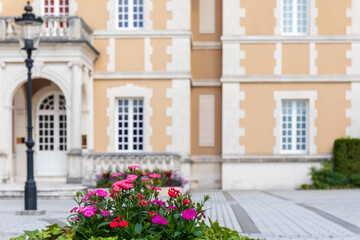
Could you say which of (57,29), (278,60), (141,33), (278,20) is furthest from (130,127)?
(278,20)

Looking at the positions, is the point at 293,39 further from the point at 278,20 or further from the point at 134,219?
the point at 134,219

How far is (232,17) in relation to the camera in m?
19.5

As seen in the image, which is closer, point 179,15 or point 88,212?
point 88,212

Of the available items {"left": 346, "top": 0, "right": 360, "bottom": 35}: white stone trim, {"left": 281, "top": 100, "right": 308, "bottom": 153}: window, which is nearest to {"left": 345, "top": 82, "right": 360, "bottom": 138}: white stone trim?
{"left": 281, "top": 100, "right": 308, "bottom": 153}: window

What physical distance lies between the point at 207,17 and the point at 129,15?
10.2 ft

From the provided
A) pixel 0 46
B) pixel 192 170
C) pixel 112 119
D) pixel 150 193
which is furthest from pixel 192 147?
pixel 150 193

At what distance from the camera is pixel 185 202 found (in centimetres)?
539

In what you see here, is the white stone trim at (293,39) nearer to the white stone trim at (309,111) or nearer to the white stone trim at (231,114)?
the white stone trim at (231,114)

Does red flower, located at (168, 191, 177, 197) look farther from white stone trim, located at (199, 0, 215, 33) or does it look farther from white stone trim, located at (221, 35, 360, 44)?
white stone trim, located at (199, 0, 215, 33)

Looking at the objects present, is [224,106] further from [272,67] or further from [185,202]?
[185,202]

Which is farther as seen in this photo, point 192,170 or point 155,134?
point 192,170

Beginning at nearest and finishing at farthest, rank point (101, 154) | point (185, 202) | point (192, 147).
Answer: point (185, 202) < point (101, 154) < point (192, 147)

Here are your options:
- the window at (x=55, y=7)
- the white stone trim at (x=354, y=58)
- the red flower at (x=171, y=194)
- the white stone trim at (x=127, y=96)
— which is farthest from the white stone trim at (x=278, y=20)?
the red flower at (x=171, y=194)

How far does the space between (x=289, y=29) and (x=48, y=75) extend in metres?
8.82
